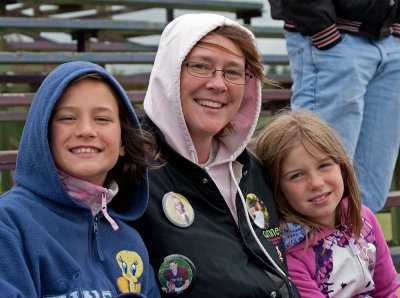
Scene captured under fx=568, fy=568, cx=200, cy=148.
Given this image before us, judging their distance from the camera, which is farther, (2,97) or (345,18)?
(2,97)

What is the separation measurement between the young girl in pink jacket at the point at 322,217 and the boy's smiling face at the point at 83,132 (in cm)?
76

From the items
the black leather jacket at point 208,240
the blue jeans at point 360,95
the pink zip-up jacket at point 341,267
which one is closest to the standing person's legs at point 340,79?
the blue jeans at point 360,95

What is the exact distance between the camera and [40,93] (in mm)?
1459

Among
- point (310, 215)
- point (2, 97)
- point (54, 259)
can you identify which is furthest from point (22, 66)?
point (54, 259)

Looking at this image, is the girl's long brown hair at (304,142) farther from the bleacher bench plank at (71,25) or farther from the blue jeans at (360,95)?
the bleacher bench plank at (71,25)

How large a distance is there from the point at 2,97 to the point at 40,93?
2390 millimetres

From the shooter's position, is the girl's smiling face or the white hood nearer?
the white hood

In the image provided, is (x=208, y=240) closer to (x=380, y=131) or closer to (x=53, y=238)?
(x=53, y=238)

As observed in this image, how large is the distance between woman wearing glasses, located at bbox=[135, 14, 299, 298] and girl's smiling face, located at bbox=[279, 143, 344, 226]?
97 millimetres

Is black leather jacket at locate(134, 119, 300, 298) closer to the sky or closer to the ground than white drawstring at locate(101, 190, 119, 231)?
closer to the ground

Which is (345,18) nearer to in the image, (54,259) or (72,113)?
(72,113)

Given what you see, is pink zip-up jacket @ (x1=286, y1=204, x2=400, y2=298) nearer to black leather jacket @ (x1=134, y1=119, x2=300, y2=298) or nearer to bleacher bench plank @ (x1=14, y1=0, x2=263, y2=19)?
black leather jacket @ (x1=134, y1=119, x2=300, y2=298)

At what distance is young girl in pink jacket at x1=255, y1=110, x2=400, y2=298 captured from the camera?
1943 millimetres

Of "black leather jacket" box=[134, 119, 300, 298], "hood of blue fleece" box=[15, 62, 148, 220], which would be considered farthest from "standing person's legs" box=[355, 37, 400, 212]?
"hood of blue fleece" box=[15, 62, 148, 220]
